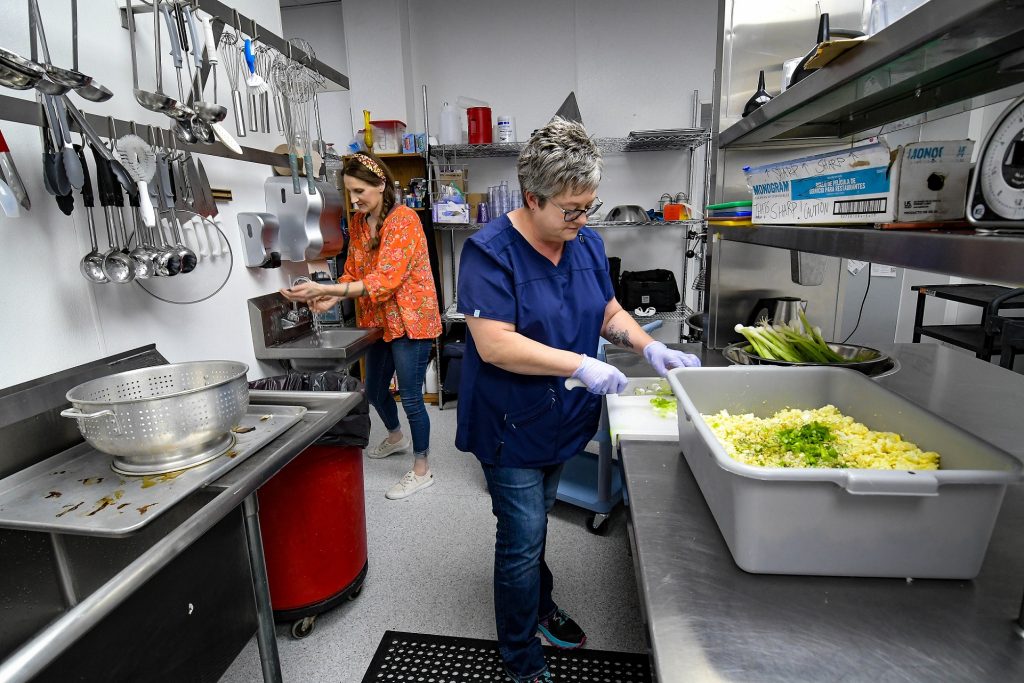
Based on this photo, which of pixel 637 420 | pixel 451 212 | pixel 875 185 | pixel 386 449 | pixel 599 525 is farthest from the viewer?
pixel 451 212

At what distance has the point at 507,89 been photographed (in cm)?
409

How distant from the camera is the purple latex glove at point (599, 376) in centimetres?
129

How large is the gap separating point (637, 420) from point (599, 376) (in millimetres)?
187

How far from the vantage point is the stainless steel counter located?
629 millimetres

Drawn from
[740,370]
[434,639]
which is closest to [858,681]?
[740,370]

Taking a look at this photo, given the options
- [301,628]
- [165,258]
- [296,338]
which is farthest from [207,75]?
[301,628]

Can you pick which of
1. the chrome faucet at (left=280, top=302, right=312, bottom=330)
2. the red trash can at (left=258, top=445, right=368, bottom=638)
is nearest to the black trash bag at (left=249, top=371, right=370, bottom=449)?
the red trash can at (left=258, top=445, right=368, bottom=638)

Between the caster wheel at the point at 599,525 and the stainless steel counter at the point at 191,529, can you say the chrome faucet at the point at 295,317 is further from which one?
the caster wheel at the point at 599,525

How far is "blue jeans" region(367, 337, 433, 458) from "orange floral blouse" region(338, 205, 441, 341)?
7 centimetres

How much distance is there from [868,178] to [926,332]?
2.95m

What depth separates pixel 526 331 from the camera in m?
1.36

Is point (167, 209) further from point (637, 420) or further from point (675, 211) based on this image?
point (675, 211)

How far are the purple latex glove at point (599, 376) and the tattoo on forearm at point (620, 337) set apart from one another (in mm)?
333

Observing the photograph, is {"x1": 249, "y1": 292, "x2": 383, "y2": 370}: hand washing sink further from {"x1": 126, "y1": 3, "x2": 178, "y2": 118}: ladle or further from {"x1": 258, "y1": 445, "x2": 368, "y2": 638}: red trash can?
{"x1": 126, "y1": 3, "x2": 178, "y2": 118}: ladle
